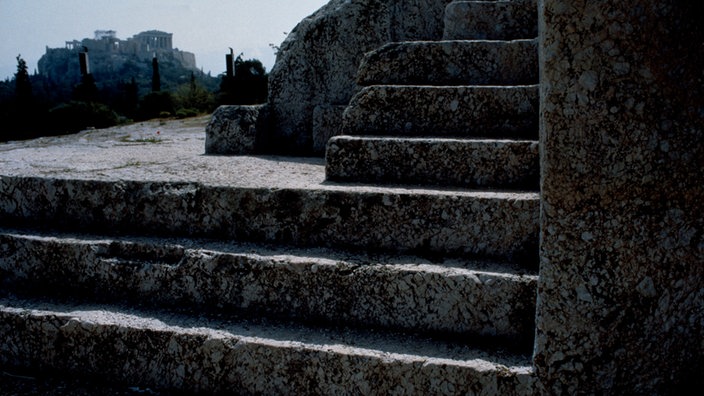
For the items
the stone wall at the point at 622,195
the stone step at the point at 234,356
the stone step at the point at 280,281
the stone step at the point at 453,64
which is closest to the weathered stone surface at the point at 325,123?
the stone step at the point at 453,64

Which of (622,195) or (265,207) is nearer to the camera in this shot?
(622,195)

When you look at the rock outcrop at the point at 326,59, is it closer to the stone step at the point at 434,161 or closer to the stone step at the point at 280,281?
the stone step at the point at 434,161

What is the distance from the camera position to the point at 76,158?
3324 mm

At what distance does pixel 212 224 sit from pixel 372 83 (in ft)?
3.77

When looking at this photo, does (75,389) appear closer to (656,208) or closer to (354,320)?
(354,320)

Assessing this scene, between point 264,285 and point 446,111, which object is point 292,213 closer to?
point 264,285

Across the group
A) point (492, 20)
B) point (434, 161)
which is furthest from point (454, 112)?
point (492, 20)

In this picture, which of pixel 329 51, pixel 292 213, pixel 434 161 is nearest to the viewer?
pixel 292 213

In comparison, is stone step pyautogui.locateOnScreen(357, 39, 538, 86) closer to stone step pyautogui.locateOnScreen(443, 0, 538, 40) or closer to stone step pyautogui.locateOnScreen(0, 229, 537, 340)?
stone step pyautogui.locateOnScreen(443, 0, 538, 40)

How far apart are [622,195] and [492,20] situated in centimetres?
181

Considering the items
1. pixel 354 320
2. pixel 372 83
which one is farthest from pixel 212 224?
pixel 372 83

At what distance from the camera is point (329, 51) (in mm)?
3549

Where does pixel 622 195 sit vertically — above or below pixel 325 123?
below

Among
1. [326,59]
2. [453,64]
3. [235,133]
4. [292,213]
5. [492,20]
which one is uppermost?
[492,20]
